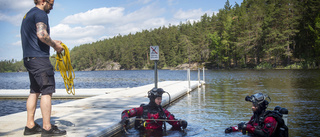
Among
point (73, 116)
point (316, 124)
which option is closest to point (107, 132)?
point (73, 116)

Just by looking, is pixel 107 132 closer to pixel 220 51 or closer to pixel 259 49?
pixel 259 49

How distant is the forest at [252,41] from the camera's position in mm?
63688

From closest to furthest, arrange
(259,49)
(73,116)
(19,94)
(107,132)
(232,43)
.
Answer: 1. (107,132)
2. (73,116)
3. (19,94)
4. (259,49)
5. (232,43)

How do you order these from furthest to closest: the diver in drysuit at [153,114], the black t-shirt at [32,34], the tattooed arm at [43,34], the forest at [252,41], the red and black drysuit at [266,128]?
the forest at [252,41]
the diver in drysuit at [153,114]
the red and black drysuit at [266,128]
the black t-shirt at [32,34]
the tattooed arm at [43,34]

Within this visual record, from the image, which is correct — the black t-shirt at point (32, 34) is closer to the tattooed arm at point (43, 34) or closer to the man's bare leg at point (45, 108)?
the tattooed arm at point (43, 34)

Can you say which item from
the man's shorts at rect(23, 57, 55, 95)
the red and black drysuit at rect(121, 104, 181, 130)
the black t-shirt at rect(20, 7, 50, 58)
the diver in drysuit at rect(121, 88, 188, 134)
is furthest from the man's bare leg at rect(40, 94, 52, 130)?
the red and black drysuit at rect(121, 104, 181, 130)

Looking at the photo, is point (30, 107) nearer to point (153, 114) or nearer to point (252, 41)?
point (153, 114)

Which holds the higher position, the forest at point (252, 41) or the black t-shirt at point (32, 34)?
the forest at point (252, 41)

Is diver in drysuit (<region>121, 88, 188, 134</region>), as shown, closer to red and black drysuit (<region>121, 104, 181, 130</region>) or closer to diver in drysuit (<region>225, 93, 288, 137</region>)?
red and black drysuit (<region>121, 104, 181, 130</region>)

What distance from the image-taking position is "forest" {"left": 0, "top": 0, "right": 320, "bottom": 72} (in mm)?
63688

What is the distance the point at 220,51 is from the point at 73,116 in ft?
293

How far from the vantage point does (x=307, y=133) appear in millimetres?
6609

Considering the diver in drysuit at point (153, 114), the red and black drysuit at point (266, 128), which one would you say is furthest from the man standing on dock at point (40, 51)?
the red and black drysuit at point (266, 128)

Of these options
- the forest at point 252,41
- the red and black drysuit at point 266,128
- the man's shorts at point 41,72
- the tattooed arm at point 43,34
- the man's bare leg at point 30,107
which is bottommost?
the red and black drysuit at point 266,128
